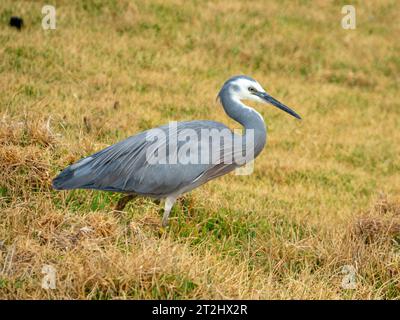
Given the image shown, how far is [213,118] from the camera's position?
1324 centimetres

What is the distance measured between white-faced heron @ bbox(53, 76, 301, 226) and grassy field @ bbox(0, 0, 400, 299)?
34cm

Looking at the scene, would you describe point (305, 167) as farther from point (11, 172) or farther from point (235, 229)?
point (11, 172)

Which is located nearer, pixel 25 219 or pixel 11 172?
pixel 25 219

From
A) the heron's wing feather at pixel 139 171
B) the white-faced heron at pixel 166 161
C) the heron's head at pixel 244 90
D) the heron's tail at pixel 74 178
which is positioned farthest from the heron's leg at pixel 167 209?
the heron's head at pixel 244 90

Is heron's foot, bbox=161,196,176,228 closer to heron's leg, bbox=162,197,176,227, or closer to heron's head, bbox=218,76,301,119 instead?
heron's leg, bbox=162,197,176,227

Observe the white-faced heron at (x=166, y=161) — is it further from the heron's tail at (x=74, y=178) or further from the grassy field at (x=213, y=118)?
the grassy field at (x=213, y=118)

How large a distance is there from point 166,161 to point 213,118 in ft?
21.4

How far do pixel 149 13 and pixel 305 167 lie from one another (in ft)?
27.4

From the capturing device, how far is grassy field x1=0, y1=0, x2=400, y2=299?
5.71m

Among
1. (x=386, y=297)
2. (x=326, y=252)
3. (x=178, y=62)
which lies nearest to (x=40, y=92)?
(x=178, y=62)

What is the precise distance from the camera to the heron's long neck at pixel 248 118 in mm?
6934

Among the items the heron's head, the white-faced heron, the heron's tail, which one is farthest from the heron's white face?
the heron's tail

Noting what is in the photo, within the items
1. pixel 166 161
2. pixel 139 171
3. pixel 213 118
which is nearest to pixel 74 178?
pixel 139 171

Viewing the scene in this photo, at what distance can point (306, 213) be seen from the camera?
8930 millimetres
